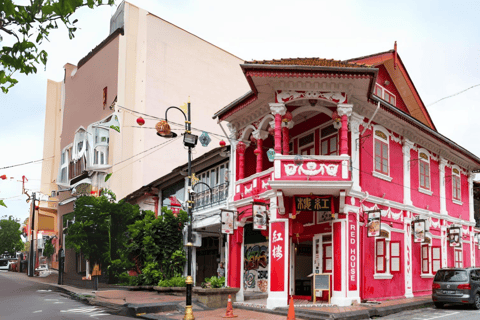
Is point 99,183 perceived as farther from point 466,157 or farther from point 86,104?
point 466,157

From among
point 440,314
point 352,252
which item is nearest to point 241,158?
point 352,252

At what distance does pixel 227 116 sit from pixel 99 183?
781 inches

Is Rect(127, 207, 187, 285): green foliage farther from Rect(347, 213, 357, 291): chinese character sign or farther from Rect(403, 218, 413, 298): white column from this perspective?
Rect(403, 218, 413, 298): white column

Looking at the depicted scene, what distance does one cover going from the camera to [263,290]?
2225cm

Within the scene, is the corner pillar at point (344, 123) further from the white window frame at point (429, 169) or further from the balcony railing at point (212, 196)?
the balcony railing at point (212, 196)

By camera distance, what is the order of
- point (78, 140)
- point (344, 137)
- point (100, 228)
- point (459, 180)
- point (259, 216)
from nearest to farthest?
point (344, 137)
point (259, 216)
point (459, 180)
point (100, 228)
point (78, 140)

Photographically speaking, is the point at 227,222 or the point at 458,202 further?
the point at 458,202

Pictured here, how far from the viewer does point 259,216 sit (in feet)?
62.3

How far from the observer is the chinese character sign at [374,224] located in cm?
1854

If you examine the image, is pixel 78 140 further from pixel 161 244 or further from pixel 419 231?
pixel 419 231

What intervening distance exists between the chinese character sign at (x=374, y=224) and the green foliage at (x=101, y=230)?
14815 mm

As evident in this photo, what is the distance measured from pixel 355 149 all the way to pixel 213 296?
7.74 meters

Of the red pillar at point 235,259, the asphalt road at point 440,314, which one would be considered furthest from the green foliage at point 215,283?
the asphalt road at point 440,314

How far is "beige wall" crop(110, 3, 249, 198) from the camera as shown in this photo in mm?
36156
